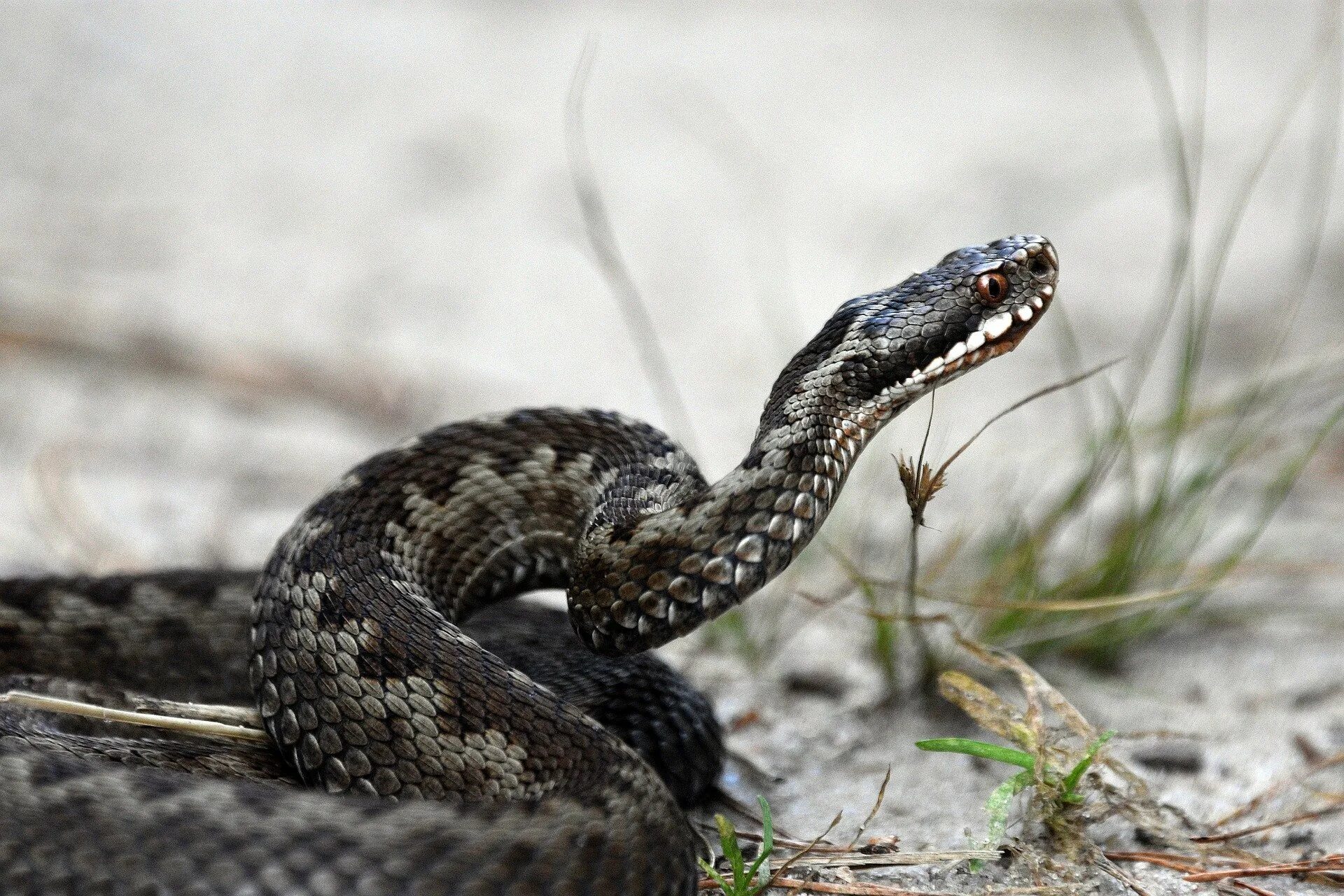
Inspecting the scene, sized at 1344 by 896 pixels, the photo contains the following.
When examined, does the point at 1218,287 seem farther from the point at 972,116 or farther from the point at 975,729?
the point at 975,729

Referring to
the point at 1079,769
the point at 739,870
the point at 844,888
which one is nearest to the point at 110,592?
the point at 739,870

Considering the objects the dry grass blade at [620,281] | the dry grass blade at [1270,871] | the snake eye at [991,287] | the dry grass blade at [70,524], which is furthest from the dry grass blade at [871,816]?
the dry grass blade at [70,524]

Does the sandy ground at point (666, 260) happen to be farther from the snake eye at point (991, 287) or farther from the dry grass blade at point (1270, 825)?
the snake eye at point (991, 287)

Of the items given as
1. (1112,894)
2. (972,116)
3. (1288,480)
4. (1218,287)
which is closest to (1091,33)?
(972,116)

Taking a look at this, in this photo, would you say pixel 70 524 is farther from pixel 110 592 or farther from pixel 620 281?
pixel 620 281

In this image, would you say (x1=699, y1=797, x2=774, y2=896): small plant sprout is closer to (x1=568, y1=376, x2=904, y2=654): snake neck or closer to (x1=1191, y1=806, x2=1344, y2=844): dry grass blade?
(x1=568, y1=376, x2=904, y2=654): snake neck

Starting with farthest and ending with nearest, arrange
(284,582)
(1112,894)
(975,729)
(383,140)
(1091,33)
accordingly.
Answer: (1091,33)
(383,140)
(975,729)
(284,582)
(1112,894)
